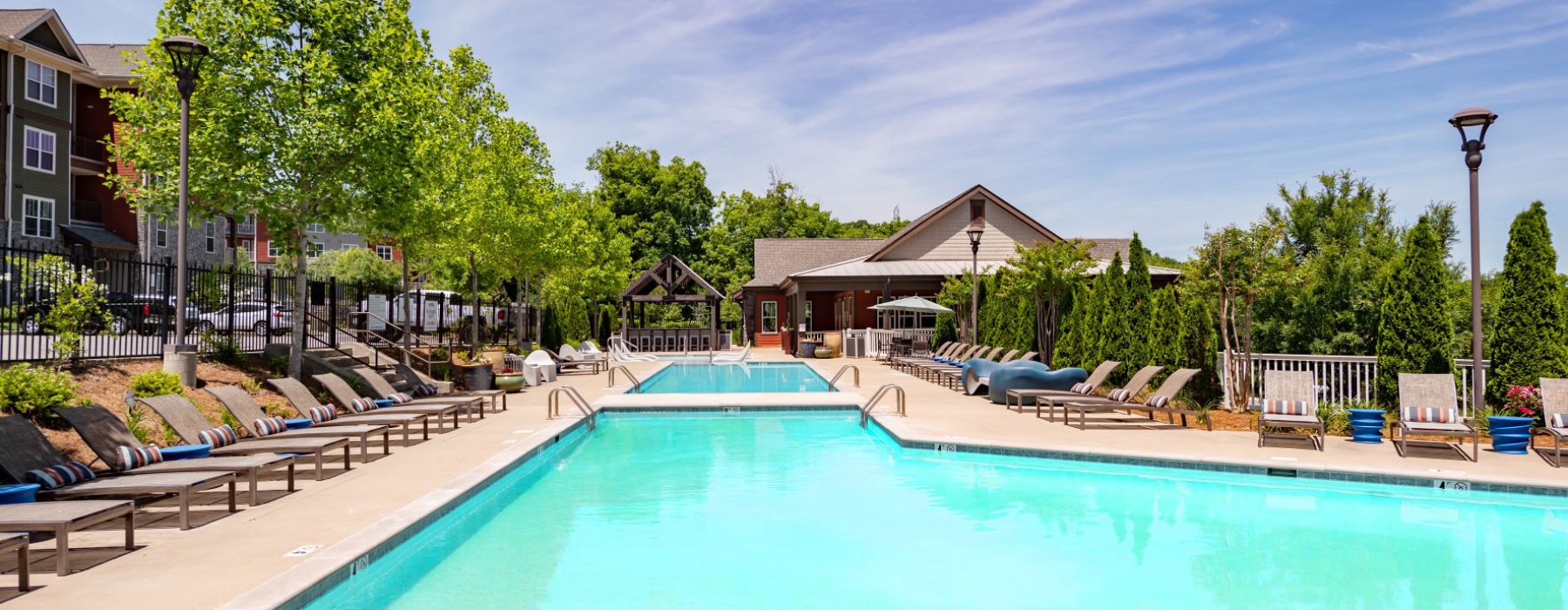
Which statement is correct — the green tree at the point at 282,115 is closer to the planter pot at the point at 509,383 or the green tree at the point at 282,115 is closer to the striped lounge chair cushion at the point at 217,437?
the planter pot at the point at 509,383

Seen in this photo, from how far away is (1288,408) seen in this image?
10.8m

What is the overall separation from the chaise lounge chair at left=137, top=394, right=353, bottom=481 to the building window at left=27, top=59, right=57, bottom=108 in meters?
28.2

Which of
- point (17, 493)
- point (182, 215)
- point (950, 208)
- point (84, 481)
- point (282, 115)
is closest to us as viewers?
point (17, 493)

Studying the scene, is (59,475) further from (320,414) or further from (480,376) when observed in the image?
(480,376)

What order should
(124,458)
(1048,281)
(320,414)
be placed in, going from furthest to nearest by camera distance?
(1048,281) < (320,414) < (124,458)

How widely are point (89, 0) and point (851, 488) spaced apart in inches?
638

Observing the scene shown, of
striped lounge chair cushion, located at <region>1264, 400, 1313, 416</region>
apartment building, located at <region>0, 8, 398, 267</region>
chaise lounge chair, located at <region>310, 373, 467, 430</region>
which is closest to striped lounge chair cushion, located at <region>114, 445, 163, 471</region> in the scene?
chaise lounge chair, located at <region>310, 373, 467, 430</region>

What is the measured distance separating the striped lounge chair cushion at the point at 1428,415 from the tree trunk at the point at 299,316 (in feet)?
47.5

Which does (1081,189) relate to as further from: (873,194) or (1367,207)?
(873,194)

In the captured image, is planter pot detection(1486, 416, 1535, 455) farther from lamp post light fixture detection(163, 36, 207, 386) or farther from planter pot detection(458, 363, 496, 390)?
planter pot detection(458, 363, 496, 390)

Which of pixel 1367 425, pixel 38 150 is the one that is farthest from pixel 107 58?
pixel 1367 425

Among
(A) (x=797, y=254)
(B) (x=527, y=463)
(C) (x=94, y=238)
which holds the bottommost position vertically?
(B) (x=527, y=463)

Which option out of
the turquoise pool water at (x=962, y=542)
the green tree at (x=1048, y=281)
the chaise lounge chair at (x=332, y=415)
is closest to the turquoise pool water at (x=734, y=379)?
the green tree at (x=1048, y=281)

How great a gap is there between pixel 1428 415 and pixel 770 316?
34.8 meters
